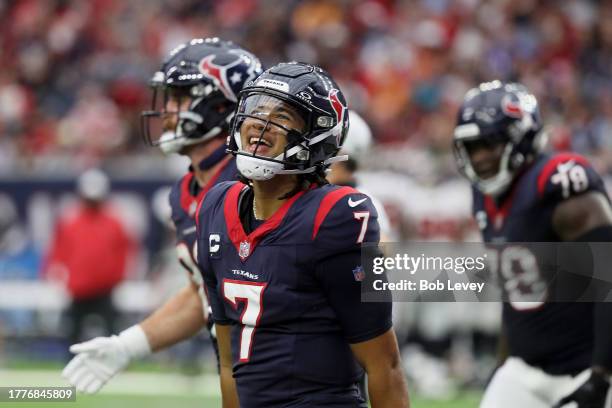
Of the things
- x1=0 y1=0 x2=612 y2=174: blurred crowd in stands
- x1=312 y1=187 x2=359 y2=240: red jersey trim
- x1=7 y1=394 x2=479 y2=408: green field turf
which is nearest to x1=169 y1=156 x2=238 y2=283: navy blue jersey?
x1=312 y1=187 x2=359 y2=240: red jersey trim

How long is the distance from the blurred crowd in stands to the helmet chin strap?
6.42 metres

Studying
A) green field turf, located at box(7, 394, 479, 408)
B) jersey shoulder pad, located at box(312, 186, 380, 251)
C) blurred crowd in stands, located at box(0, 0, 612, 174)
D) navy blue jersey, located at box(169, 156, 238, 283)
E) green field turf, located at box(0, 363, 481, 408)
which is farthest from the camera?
blurred crowd in stands, located at box(0, 0, 612, 174)

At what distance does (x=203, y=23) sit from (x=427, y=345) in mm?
5747

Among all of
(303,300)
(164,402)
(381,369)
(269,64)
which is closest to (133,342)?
(303,300)

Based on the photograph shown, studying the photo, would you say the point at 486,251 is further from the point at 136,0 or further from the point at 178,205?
the point at 136,0

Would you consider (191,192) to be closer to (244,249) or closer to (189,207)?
(189,207)

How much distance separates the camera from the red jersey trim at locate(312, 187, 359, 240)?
3678mm

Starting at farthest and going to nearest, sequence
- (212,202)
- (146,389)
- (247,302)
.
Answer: (146,389) < (212,202) < (247,302)

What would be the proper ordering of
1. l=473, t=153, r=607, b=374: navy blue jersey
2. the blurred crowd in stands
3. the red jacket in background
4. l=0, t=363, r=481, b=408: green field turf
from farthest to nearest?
the blurred crowd in stands
the red jacket in background
l=0, t=363, r=481, b=408: green field turf
l=473, t=153, r=607, b=374: navy blue jersey

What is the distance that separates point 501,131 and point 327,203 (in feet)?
6.66

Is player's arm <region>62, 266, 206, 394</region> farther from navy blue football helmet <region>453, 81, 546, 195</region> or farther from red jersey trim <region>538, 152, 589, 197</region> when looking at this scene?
red jersey trim <region>538, 152, 589, 197</region>

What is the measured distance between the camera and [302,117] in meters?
3.90

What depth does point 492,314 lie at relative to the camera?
11000 millimetres

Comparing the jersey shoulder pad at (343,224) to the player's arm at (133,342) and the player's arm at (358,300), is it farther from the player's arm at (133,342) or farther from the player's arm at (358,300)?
the player's arm at (133,342)
